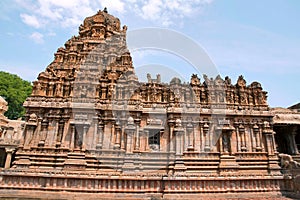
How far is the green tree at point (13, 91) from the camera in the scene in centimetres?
3538

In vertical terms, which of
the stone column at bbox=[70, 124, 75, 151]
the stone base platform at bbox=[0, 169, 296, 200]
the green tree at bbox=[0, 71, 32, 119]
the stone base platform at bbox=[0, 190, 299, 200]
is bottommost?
the stone base platform at bbox=[0, 190, 299, 200]

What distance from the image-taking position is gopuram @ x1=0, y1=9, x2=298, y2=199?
16312 mm

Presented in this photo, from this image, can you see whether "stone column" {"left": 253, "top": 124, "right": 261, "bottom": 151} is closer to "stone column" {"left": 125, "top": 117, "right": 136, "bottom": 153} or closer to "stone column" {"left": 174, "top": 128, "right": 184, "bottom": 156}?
"stone column" {"left": 174, "top": 128, "right": 184, "bottom": 156}

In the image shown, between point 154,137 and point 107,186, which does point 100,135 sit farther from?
point 107,186

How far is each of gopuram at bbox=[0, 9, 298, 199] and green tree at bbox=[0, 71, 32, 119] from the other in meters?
19.6

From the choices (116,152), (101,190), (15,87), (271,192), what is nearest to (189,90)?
(116,152)

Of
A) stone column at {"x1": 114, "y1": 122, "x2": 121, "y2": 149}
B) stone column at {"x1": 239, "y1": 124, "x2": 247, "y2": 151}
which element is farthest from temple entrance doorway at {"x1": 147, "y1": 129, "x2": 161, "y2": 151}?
stone column at {"x1": 239, "y1": 124, "x2": 247, "y2": 151}

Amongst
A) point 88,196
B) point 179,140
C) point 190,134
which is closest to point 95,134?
point 88,196

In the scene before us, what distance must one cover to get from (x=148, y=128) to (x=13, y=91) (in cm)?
2799

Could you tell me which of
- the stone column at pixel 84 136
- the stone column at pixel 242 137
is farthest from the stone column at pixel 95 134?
the stone column at pixel 242 137

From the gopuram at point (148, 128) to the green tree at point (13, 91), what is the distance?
1958 centimetres

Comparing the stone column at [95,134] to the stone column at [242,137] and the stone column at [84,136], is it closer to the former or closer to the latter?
the stone column at [84,136]

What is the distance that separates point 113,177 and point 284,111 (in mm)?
19124

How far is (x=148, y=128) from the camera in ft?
58.3
